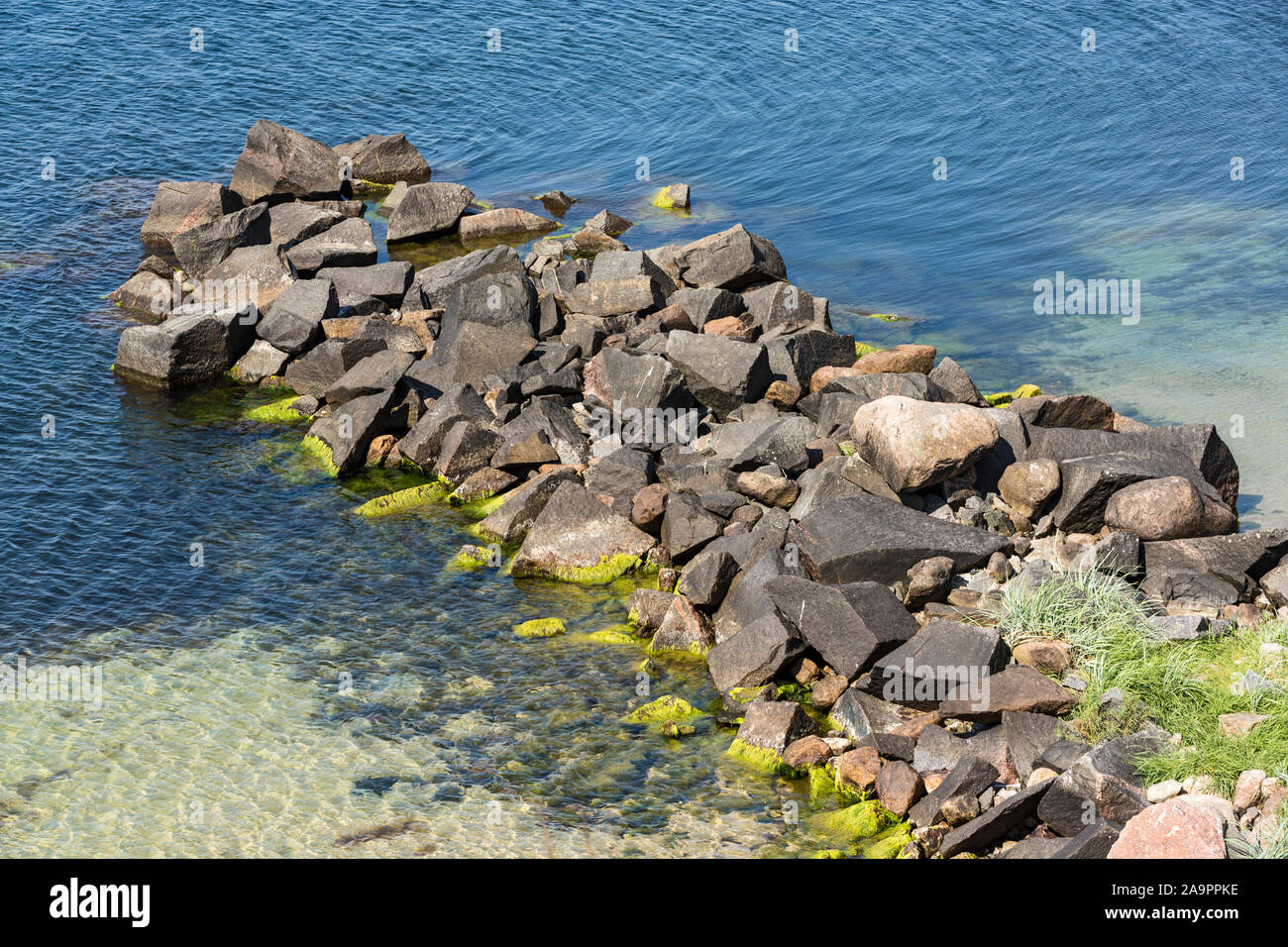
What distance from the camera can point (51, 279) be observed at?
29.6m

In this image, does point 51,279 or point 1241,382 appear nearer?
point 1241,382

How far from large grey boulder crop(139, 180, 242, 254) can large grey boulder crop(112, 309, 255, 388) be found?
22.4ft

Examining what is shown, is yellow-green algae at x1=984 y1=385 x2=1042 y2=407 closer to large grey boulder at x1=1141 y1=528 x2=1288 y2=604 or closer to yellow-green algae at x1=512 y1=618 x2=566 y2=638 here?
large grey boulder at x1=1141 y1=528 x2=1288 y2=604

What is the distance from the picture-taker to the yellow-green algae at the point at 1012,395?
75.7 ft

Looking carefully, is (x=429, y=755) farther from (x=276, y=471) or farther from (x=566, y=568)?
(x=276, y=471)

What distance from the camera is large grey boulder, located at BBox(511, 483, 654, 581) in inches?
752

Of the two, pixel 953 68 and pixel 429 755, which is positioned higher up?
pixel 953 68

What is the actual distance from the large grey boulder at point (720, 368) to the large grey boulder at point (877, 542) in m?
4.63

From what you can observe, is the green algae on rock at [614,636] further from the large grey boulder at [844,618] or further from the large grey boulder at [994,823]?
the large grey boulder at [994,823]

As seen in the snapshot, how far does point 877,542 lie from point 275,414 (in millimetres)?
13565

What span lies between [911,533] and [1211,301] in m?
15.2

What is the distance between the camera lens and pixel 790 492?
757 inches

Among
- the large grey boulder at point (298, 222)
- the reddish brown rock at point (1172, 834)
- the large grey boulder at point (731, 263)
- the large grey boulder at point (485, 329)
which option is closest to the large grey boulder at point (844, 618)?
the reddish brown rock at point (1172, 834)
